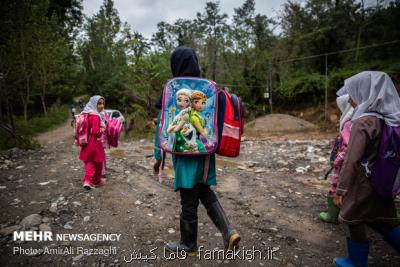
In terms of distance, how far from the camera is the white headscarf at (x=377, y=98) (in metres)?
1.92

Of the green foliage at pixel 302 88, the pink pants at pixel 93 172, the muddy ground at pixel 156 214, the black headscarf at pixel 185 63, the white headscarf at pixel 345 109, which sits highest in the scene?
the green foliage at pixel 302 88

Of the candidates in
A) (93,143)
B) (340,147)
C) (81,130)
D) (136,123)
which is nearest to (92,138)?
(93,143)

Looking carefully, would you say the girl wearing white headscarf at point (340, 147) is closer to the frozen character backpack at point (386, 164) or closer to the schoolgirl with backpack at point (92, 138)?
the frozen character backpack at point (386, 164)

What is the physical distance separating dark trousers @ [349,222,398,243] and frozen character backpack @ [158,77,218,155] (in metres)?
1.24

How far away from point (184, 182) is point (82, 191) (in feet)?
8.09

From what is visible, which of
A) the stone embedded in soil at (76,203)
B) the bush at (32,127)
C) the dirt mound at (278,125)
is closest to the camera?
the stone embedded in soil at (76,203)

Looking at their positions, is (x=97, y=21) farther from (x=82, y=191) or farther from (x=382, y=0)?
(x=82, y=191)

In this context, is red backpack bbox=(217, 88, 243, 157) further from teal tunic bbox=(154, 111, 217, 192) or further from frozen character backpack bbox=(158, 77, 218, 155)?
teal tunic bbox=(154, 111, 217, 192)

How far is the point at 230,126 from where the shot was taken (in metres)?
2.14

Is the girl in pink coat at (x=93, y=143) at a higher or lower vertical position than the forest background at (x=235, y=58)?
lower

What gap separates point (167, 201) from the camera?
371 centimetres

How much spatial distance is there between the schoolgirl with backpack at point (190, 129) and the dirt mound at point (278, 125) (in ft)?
34.2

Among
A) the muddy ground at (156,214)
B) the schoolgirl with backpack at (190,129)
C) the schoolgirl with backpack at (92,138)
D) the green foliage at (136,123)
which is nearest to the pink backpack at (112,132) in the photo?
the schoolgirl with backpack at (92,138)

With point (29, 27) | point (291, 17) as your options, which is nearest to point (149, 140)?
point (29, 27)
